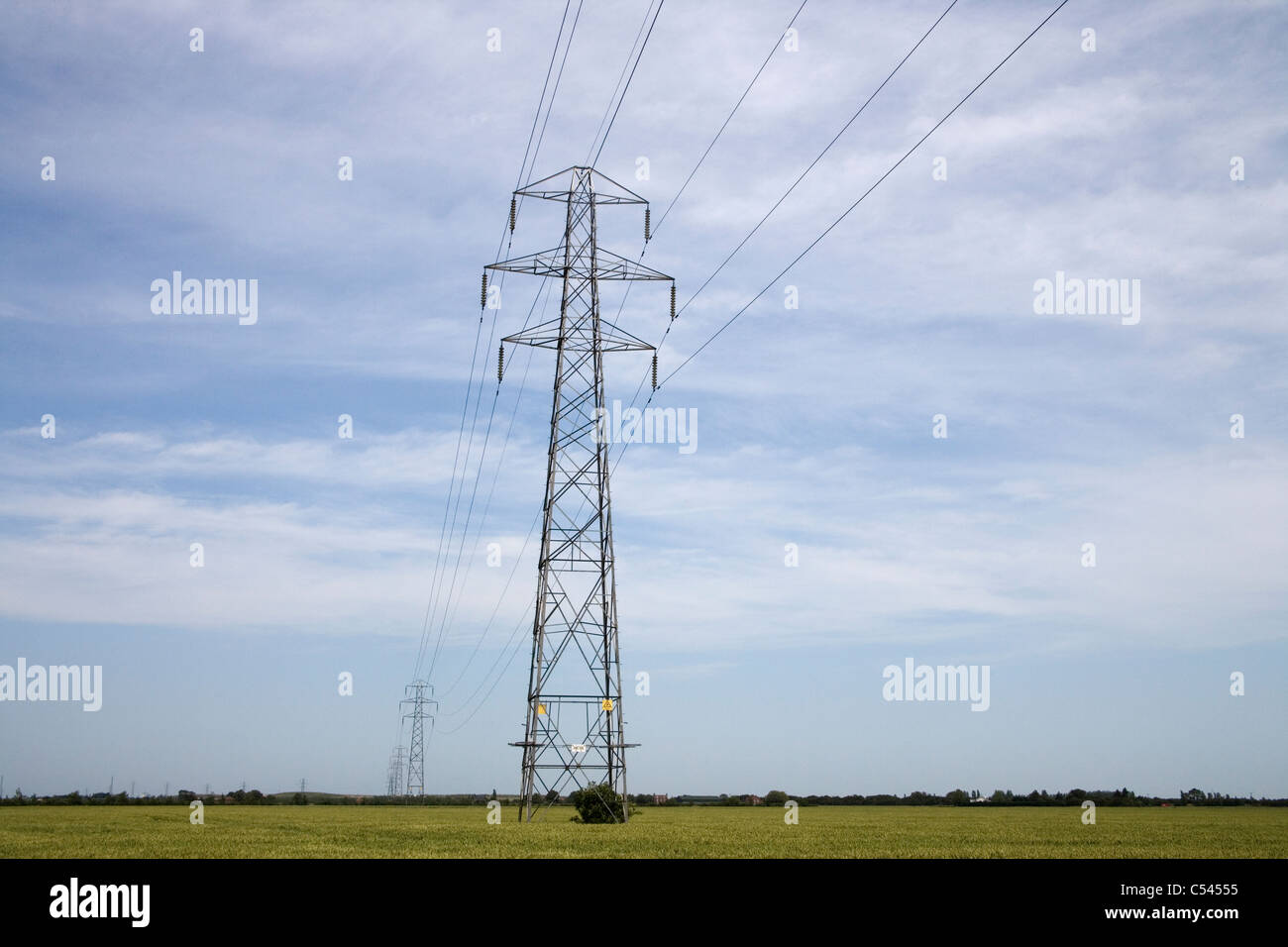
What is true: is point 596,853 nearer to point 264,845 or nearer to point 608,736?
point 264,845

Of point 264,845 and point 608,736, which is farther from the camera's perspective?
point 608,736
